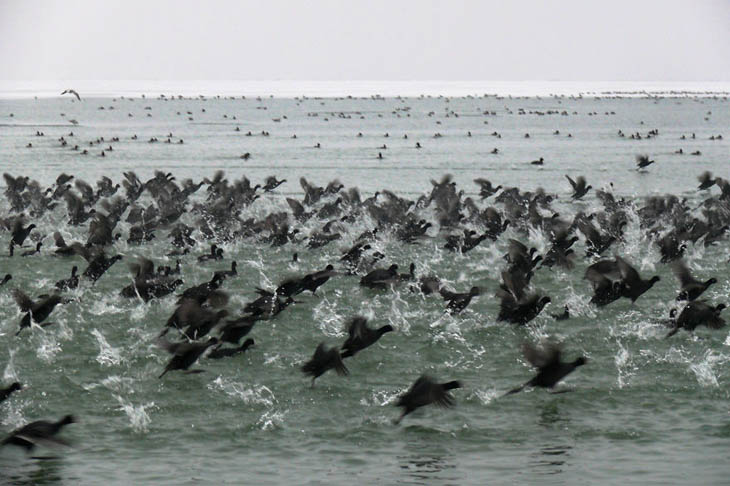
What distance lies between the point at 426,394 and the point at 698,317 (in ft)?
22.3

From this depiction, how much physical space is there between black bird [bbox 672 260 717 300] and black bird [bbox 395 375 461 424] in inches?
287

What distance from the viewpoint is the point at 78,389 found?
1753 cm

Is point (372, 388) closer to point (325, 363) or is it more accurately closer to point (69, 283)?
point (325, 363)

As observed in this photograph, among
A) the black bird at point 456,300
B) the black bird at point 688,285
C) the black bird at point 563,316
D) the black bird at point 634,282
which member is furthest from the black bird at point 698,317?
the black bird at point 456,300

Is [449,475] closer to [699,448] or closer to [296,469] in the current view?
[296,469]

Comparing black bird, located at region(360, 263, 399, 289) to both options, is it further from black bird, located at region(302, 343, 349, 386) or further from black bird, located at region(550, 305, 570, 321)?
black bird, located at region(302, 343, 349, 386)

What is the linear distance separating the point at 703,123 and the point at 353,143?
48251 mm

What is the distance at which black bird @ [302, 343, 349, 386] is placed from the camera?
16.3 meters

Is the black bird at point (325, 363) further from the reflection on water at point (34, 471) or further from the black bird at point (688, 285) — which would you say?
the black bird at point (688, 285)

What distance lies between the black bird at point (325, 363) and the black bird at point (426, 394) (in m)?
1.62

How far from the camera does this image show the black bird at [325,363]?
16.3 metres

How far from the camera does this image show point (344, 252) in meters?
26.9

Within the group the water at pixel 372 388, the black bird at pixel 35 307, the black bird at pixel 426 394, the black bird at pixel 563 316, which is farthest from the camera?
the black bird at pixel 563 316

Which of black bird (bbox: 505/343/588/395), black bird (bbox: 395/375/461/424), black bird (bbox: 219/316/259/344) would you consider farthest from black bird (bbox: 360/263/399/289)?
black bird (bbox: 395/375/461/424)
